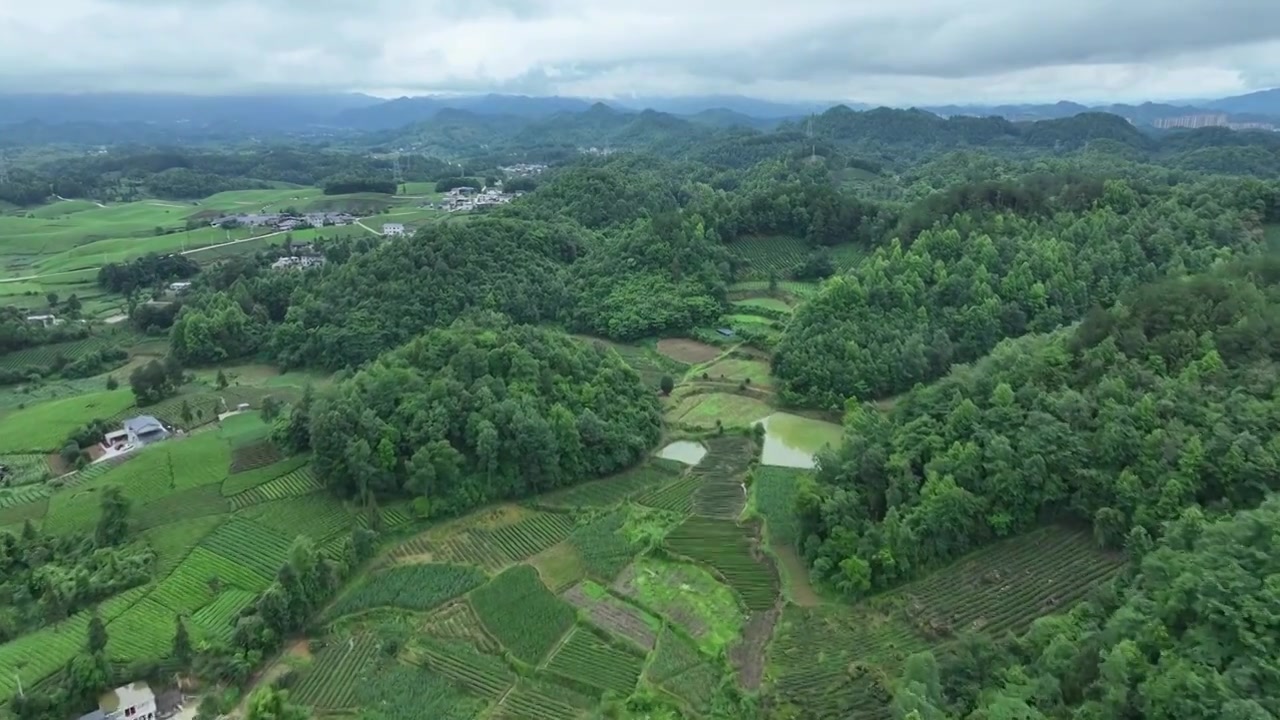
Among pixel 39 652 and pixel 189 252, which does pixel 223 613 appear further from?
pixel 189 252

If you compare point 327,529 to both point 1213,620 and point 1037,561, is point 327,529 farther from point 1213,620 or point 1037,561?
point 1213,620

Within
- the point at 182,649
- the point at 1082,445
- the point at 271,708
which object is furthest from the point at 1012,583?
the point at 182,649

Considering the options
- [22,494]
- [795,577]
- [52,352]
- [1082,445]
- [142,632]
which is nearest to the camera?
[142,632]

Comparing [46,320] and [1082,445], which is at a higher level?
[1082,445]

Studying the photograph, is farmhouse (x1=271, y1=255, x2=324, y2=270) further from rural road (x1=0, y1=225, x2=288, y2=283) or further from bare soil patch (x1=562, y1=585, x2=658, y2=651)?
bare soil patch (x1=562, y1=585, x2=658, y2=651)

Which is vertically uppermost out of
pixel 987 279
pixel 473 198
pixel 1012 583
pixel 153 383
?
pixel 987 279

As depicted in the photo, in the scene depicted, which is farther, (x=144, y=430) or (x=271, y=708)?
(x=144, y=430)
